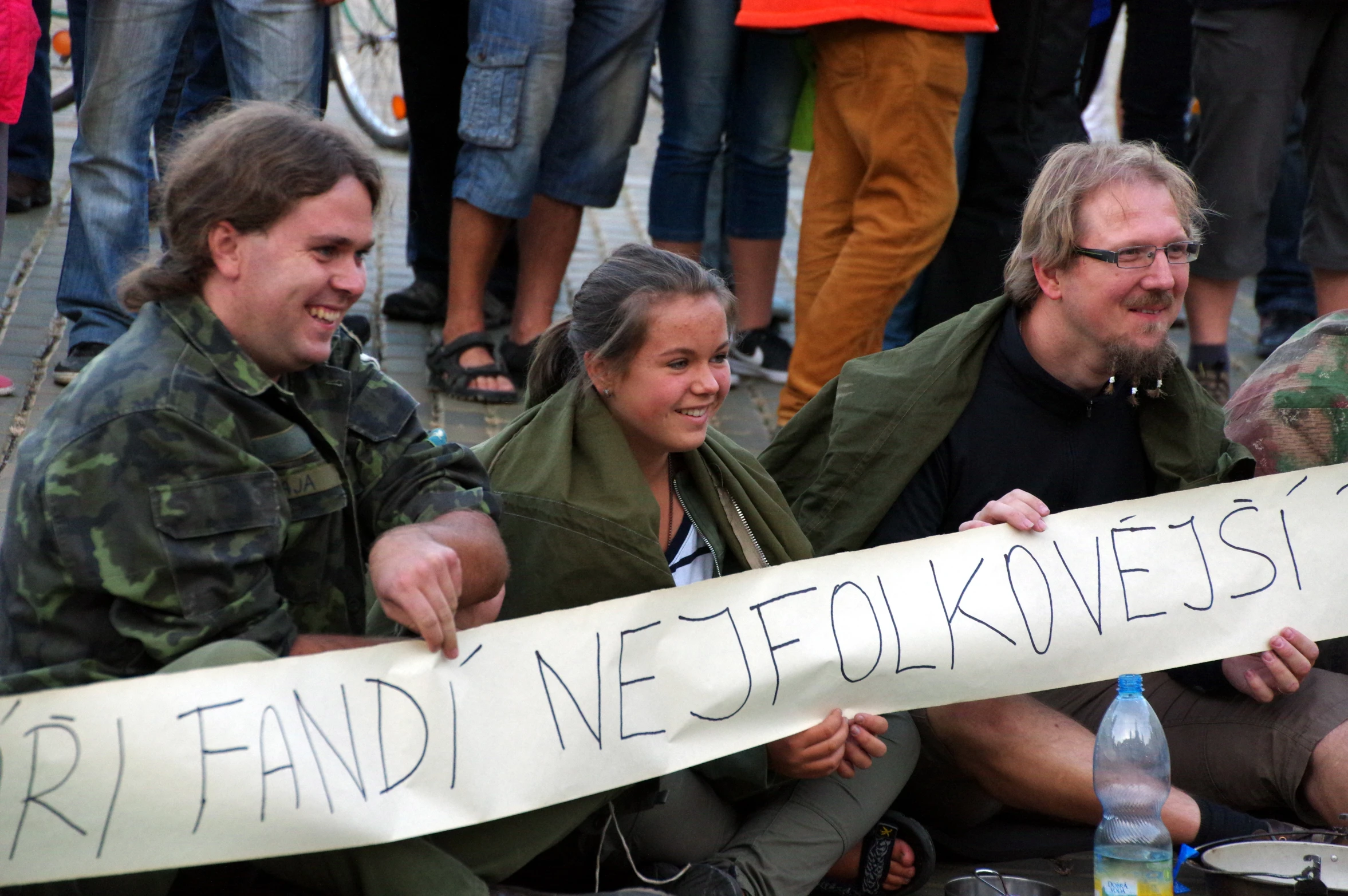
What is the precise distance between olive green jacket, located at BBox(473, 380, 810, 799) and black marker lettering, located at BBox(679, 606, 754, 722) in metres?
0.05

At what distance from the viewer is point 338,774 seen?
2.51m

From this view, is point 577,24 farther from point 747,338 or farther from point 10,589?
point 10,589

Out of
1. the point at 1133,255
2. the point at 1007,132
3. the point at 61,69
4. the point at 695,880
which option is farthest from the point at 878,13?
the point at 61,69

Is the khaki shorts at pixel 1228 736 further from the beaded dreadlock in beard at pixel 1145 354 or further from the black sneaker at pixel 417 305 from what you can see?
the black sneaker at pixel 417 305

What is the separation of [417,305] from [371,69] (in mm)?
3787

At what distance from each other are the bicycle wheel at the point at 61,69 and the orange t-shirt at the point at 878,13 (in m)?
4.51

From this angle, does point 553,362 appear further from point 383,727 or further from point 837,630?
point 383,727

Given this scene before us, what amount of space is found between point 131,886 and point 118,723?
0.90ft

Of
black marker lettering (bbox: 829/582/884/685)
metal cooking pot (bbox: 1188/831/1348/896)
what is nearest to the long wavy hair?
black marker lettering (bbox: 829/582/884/685)

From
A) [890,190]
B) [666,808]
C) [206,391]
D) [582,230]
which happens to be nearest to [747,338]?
[890,190]

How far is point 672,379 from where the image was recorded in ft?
10.0

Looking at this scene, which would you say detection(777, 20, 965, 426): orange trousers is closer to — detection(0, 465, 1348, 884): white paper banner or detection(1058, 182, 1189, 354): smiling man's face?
detection(1058, 182, 1189, 354): smiling man's face

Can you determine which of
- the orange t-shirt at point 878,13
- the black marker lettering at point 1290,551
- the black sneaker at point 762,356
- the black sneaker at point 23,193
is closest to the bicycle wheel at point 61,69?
the black sneaker at point 23,193

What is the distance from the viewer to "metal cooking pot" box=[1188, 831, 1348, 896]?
2.80 meters
